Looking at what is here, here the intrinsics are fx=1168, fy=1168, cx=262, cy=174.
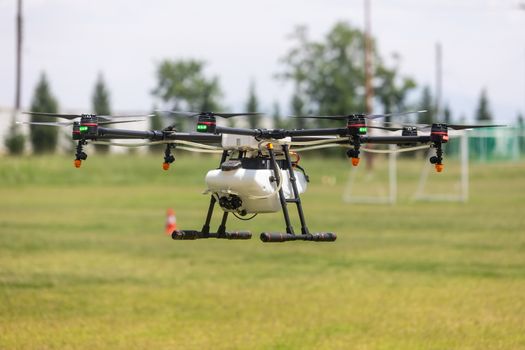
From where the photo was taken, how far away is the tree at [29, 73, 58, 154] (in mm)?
121250

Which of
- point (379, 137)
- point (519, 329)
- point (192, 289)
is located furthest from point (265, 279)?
point (379, 137)

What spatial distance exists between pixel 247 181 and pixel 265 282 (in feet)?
69.7

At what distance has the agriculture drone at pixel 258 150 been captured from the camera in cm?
1280

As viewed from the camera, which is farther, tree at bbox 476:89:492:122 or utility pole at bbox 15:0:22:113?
tree at bbox 476:89:492:122

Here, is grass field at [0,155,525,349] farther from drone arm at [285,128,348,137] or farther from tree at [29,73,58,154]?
tree at [29,73,58,154]

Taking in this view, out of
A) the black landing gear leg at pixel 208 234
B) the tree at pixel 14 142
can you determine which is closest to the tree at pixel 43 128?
the tree at pixel 14 142

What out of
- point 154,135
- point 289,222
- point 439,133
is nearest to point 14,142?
point 154,135

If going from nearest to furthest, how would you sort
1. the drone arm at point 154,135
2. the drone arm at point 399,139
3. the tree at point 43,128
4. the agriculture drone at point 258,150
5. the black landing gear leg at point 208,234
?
the drone arm at point 154,135, the agriculture drone at point 258,150, the drone arm at point 399,139, the black landing gear leg at point 208,234, the tree at point 43,128

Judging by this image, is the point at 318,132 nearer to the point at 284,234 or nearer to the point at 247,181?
the point at 247,181

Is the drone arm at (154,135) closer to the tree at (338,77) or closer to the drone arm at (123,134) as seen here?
the drone arm at (123,134)

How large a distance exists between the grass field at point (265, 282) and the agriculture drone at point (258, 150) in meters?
10.6

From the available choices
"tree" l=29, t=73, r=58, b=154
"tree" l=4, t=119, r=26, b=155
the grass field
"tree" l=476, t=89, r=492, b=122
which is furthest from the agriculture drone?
"tree" l=476, t=89, r=492, b=122

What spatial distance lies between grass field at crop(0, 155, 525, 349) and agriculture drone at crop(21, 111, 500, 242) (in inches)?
419

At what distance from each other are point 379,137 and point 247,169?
163 cm
